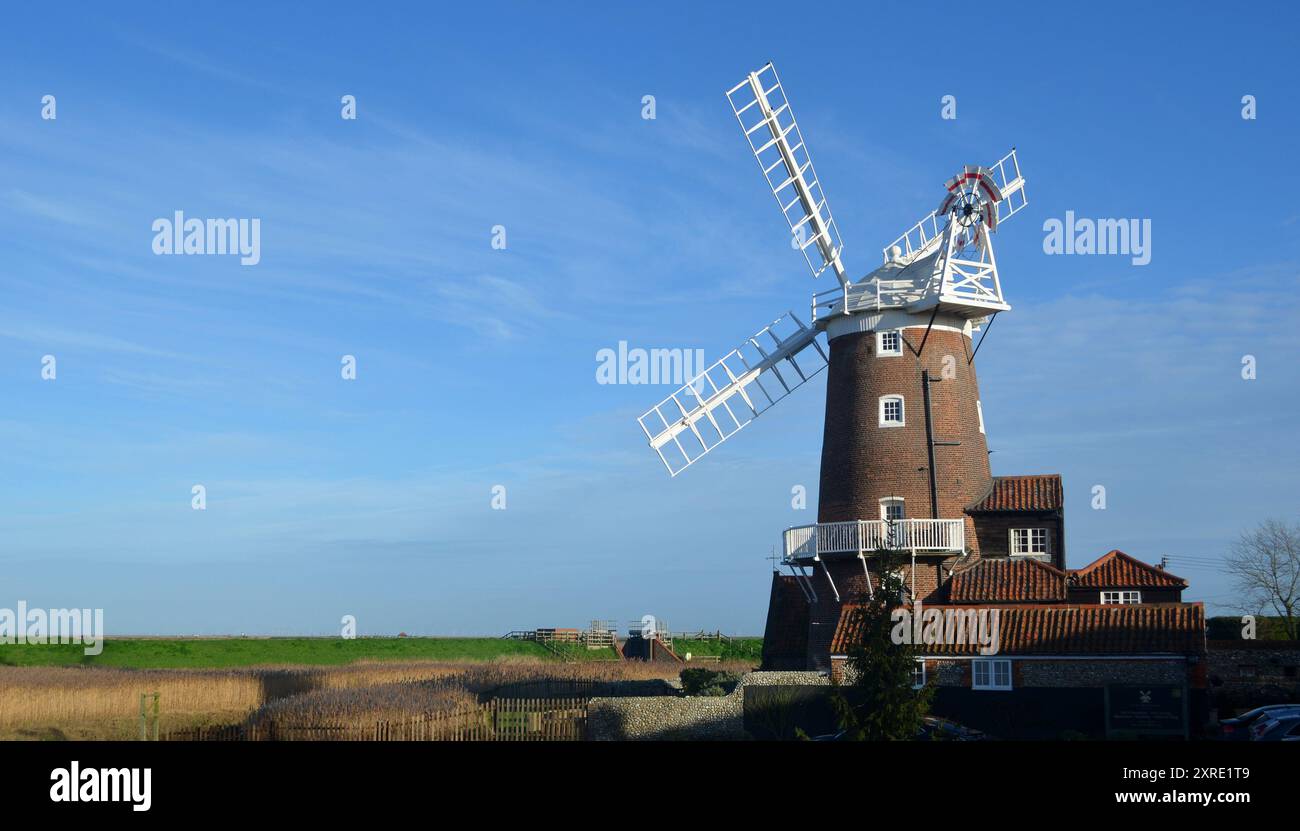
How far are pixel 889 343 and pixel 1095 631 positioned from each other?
1008cm

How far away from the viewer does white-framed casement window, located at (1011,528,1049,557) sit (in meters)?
37.4

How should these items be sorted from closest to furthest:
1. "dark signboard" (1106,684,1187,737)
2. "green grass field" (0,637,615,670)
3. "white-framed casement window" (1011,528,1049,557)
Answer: "dark signboard" (1106,684,1187,737) → "white-framed casement window" (1011,528,1049,557) → "green grass field" (0,637,615,670)

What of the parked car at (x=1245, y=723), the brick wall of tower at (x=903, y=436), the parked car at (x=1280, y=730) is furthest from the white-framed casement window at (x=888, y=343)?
the parked car at (x=1280, y=730)

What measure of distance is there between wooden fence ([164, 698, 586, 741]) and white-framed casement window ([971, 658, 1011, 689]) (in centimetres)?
1041

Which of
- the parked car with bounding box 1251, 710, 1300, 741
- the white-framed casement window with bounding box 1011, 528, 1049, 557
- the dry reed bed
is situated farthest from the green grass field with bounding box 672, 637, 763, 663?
the parked car with bounding box 1251, 710, 1300, 741

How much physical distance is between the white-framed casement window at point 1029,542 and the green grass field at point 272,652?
42959mm

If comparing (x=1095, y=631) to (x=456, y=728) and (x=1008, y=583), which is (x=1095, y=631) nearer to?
(x=1008, y=583)

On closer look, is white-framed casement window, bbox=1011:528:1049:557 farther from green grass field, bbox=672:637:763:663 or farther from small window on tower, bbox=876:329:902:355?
green grass field, bbox=672:637:763:663

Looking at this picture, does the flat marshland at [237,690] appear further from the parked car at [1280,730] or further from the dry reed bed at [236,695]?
the parked car at [1280,730]

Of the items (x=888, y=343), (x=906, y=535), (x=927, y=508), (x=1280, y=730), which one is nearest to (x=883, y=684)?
(x=1280, y=730)
